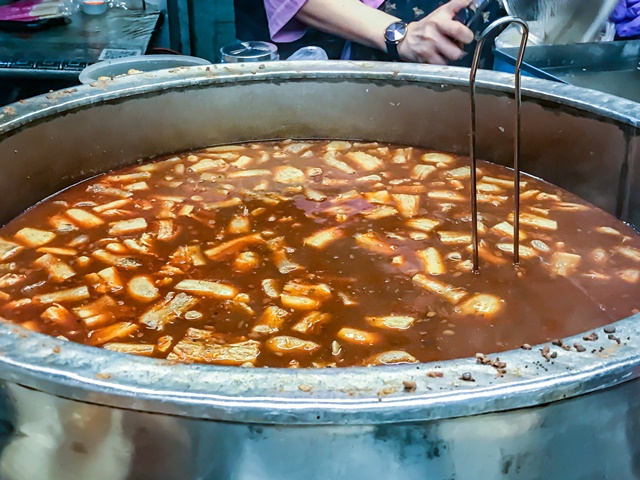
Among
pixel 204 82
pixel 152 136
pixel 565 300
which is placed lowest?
pixel 565 300

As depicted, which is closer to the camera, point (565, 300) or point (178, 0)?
point (565, 300)

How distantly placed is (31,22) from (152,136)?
200 centimetres

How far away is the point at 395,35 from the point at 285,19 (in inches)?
18.3

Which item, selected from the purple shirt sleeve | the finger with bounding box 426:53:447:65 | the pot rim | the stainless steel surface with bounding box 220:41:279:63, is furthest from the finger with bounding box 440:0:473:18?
the pot rim

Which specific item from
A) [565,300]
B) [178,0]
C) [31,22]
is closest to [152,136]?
[565,300]

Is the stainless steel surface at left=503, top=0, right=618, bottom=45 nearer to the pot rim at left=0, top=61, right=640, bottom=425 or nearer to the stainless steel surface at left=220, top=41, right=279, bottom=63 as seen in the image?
the stainless steel surface at left=220, top=41, right=279, bottom=63

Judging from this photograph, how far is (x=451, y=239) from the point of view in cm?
153

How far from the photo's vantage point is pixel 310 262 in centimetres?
144

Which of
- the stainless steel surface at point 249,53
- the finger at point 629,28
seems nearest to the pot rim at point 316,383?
the stainless steel surface at point 249,53

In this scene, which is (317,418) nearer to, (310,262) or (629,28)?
(310,262)

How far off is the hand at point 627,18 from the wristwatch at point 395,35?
1.32 m

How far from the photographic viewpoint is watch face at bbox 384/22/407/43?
8.46 ft

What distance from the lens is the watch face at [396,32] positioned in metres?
2.58

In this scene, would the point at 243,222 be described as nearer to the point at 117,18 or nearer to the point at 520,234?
the point at 520,234
